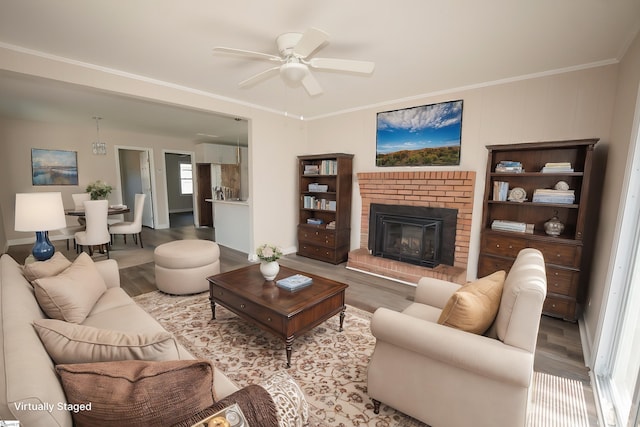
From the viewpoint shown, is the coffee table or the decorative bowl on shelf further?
the decorative bowl on shelf

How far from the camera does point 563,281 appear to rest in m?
2.66

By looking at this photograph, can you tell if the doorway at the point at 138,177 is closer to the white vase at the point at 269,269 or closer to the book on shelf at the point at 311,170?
the book on shelf at the point at 311,170

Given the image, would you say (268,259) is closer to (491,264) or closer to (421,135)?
(491,264)

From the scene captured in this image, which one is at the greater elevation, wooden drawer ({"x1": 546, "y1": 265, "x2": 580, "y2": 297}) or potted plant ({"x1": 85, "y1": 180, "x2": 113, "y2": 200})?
potted plant ({"x1": 85, "y1": 180, "x2": 113, "y2": 200})

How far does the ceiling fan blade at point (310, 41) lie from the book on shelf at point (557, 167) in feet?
8.25

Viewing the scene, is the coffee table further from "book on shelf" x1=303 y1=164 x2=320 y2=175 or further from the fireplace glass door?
"book on shelf" x1=303 y1=164 x2=320 y2=175

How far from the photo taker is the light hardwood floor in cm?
208

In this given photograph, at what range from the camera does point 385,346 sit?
1511 mm

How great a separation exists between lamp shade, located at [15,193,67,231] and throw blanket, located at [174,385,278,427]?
92.7 inches

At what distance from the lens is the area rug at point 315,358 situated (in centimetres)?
165

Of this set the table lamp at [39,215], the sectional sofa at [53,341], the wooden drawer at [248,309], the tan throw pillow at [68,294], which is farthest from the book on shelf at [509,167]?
the table lamp at [39,215]

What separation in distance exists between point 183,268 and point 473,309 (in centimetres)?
286

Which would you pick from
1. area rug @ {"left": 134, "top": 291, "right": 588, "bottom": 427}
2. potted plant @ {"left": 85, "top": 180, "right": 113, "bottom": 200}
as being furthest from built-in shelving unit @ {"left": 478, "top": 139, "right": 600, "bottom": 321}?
potted plant @ {"left": 85, "top": 180, "right": 113, "bottom": 200}

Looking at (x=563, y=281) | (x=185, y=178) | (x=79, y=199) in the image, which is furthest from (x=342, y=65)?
(x=185, y=178)
